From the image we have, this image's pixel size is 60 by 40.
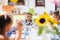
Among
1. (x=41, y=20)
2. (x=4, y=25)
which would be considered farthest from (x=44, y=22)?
(x=4, y=25)

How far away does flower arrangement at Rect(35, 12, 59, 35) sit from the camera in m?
1.31

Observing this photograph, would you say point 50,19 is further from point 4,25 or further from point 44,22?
point 4,25

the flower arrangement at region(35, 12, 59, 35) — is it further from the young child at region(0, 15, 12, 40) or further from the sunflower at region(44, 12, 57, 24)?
the young child at region(0, 15, 12, 40)

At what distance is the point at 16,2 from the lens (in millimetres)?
1323

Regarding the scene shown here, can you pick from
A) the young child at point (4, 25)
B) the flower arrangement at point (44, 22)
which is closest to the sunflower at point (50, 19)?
the flower arrangement at point (44, 22)

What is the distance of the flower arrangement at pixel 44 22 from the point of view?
1306 mm

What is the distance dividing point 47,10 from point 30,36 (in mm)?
234

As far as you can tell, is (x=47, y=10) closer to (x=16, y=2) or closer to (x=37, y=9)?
(x=37, y=9)

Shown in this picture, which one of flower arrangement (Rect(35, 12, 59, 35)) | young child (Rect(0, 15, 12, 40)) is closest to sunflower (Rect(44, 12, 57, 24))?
flower arrangement (Rect(35, 12, 59, 35))

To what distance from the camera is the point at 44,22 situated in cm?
131

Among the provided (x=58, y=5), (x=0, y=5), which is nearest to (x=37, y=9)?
(x=58, y=5)

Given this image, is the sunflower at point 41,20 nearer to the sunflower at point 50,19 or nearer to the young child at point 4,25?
the sunflower at point 50,19

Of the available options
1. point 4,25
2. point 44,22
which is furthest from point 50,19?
point 4,25

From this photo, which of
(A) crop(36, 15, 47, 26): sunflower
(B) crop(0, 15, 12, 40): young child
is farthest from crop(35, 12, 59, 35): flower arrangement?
(B) crop(0, 15, 12, 40): young child
